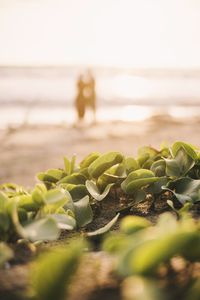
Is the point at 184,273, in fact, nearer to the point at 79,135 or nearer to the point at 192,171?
the point at 192,171

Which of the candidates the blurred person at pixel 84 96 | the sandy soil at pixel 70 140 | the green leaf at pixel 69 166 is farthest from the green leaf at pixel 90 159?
the blurred person at pixel 84 96

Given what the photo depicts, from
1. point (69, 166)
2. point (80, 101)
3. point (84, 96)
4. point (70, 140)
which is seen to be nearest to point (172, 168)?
point (69, 166)

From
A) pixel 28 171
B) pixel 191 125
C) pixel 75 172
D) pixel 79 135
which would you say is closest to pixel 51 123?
pixel 79 135

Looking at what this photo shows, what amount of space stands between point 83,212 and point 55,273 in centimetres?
59

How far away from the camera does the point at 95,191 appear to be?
1237 millimetres

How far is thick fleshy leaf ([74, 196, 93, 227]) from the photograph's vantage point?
117 centimetres

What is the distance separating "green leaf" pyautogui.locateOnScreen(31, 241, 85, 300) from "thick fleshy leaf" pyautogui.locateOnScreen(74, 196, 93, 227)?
56 cm

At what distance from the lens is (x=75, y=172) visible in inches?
57.9

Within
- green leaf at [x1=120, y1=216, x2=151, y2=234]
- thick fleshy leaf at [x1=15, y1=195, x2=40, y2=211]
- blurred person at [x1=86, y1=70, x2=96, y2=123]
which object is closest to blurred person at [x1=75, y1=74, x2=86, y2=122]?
blurred person at [x1=86, y1=70, x2=96, y2=123]

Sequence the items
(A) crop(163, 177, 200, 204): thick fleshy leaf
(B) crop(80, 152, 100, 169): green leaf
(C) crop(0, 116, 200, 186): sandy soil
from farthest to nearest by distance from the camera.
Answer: (C) crop(0, 116, 200, 186): sandy soil, (B) crop(80, 152, 100, 169): green leaf, (A) crop(163, 177, 200, 204): thick fleshy leaf

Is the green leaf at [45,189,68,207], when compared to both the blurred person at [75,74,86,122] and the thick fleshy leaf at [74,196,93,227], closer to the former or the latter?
the thick fleshy leaf at [74,196,93,227]

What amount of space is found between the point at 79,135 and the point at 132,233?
1312 centimetres

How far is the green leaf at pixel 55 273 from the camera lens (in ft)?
1.92

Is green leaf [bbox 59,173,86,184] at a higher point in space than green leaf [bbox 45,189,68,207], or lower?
lower
